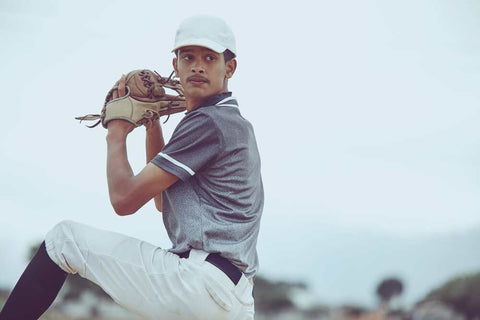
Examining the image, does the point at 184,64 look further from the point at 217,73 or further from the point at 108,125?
the point at 108,125

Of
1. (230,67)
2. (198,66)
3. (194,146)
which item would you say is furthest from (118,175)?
(230,67)

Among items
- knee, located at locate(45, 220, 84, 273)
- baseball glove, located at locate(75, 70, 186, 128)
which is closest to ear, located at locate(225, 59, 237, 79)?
baseball glove, located at locate(75, 70, 186, 128)

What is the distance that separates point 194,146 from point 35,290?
130 cm

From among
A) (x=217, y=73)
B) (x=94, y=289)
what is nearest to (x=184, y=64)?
(x=217, y=73)

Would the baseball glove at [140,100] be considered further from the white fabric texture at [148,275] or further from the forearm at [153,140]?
the white fabric texture at [148,275]

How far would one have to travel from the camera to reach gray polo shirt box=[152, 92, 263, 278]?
452cm

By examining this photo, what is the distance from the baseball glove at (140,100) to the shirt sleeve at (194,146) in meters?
0.45

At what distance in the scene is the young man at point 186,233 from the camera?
4.47 meters

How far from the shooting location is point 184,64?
4840 mm

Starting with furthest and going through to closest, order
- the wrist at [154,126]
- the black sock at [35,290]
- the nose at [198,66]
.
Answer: the wrist at [154,126] → the nose at [198,66] → the black sock at [35,290]

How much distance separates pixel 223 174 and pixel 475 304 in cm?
3025

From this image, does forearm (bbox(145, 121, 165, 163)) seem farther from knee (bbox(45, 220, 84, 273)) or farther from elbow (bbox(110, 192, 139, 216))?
knee (bbox(45, 220, 84, 273))

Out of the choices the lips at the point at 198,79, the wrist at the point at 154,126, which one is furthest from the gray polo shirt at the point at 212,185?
the wrist at the point at 154,126

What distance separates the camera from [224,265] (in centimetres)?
453
